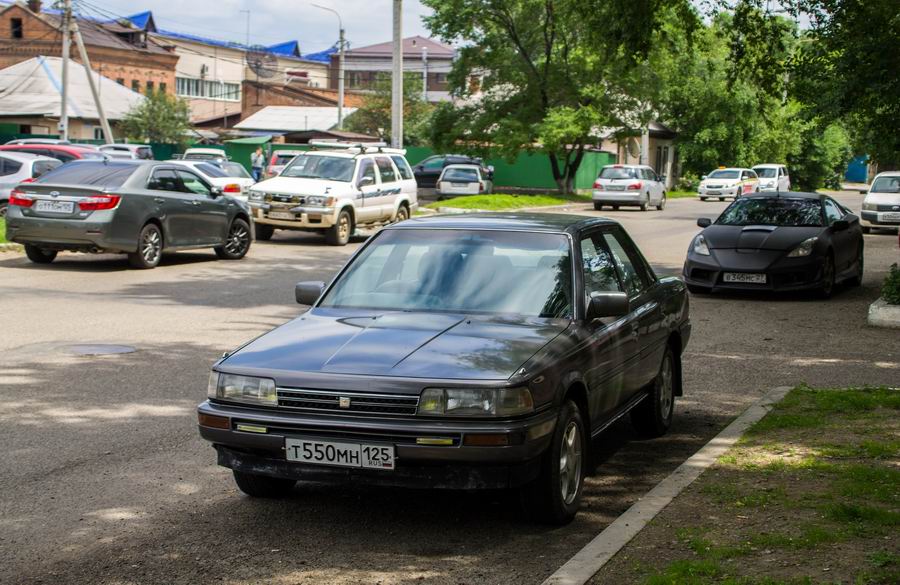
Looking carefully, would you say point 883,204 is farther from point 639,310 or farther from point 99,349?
point 639,310

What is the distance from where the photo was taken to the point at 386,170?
26.4 meters

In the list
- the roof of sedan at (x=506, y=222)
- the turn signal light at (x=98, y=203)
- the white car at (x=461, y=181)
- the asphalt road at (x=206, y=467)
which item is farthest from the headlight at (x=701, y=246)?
the white car at (x=461, y=181)

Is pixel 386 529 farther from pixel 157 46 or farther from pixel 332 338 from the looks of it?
pixel 157 46

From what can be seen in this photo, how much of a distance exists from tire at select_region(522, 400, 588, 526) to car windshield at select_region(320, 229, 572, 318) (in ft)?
2.49

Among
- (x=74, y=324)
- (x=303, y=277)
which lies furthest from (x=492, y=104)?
(x=74, y=324)

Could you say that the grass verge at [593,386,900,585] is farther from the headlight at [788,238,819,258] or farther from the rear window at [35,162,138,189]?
the rear window at [35,162,138,189]

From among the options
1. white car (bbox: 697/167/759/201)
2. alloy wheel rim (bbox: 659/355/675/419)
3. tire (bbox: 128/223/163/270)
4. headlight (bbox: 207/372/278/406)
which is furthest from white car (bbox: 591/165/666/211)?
headlight (bbox: 207/372/278/406)

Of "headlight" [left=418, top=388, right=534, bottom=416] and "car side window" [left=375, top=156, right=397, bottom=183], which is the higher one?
"car side window" [left=375, top=156, right=397, bottom=183]

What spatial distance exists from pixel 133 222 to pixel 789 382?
11024 millimetres

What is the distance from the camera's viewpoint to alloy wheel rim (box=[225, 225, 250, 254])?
67.5ft

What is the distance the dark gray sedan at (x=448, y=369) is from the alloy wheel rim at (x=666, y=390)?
0.64 metres

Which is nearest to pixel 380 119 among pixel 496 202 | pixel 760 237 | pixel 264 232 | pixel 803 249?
pixel 496 202

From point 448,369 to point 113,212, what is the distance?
43.2 ft

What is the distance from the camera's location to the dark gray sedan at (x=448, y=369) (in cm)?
538
